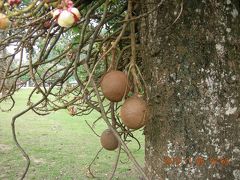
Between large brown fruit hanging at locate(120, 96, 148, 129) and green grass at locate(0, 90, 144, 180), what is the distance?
122 inches

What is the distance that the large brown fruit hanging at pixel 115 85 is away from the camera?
128cm

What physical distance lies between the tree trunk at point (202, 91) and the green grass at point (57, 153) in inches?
119

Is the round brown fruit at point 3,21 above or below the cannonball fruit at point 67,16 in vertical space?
above

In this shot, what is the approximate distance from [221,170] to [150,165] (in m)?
0.24

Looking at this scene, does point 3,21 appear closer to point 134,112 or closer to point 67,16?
point 67,16

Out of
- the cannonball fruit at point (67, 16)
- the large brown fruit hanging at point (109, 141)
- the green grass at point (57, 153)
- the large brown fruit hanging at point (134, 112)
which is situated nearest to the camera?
the cannonball fruit at point (67, 16)

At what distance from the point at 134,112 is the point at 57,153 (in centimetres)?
674

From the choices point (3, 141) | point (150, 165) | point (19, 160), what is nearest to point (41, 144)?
point (3, 141)

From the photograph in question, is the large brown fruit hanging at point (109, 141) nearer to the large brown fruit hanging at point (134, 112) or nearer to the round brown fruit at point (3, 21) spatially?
the large brown fruit hanging at point (134, 112)

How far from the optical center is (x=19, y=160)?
7.13 metres

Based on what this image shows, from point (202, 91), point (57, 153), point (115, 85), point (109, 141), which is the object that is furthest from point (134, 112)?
point (57, 153)

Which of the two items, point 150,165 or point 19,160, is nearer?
point 150,165

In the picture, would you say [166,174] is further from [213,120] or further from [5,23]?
[5,23]

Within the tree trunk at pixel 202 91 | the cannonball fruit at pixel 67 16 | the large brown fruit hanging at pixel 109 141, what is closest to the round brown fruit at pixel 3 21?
the cannonball fruit at pixel 67 16
